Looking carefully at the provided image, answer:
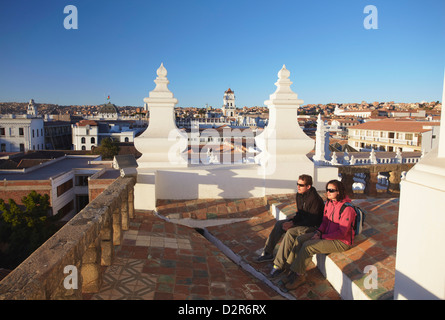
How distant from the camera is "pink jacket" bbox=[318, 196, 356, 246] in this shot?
9.80ft

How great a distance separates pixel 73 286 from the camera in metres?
1.97

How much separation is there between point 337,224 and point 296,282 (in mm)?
690

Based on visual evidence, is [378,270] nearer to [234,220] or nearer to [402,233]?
[402,233]

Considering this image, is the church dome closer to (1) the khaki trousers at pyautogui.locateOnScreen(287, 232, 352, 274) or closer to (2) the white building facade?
(2) the white building facade

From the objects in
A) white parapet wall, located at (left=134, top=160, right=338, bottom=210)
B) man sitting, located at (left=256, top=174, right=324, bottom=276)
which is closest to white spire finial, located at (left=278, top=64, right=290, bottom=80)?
white parapet wall, located at (left=134, top=160, right=338, bottom=210)

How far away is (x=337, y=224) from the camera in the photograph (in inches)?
121

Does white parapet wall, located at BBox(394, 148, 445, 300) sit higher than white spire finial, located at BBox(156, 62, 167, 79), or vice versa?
white spire finial, located at BBox(156, 62, 167, 79)

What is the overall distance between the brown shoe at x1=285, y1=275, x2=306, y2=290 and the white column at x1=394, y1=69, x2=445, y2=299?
3.67 ft

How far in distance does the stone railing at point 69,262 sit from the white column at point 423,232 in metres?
2.02

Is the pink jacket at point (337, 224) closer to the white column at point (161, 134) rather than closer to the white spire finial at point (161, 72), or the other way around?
the white column at point (161, 134)
